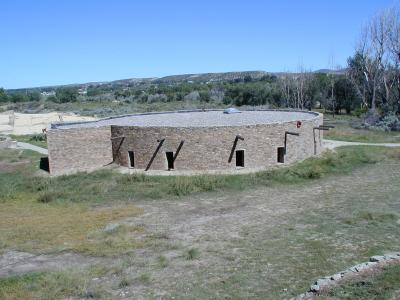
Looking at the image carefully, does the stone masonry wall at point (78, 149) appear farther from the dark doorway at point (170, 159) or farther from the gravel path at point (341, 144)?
the gravel path at point (341, 144)

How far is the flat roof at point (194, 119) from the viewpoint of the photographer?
2447cm

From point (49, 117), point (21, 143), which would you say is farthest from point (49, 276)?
point (49, 117)

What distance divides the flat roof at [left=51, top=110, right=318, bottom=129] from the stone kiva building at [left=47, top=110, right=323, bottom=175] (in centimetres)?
145

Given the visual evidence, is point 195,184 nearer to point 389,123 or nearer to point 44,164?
point 44,164

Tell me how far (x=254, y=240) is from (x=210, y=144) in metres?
8.60

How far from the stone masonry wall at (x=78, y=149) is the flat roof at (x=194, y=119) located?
4.69 ft

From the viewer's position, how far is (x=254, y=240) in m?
12.6

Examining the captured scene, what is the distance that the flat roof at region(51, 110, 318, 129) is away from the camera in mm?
24469

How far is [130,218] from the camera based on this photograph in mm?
15242

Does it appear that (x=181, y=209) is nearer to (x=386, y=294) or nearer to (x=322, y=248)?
(x=322, y=248)

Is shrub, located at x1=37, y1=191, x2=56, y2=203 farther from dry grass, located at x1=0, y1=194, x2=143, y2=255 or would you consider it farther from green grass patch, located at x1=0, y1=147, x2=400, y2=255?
dry grass, located at x1=0, y1=194, x2=143, y2=255

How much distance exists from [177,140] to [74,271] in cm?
1082

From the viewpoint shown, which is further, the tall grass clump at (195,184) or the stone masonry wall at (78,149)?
the stone masonry wall at (78,149)

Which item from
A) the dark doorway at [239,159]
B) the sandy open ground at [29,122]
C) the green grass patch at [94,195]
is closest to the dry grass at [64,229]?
the green grass patch at [94,195]
